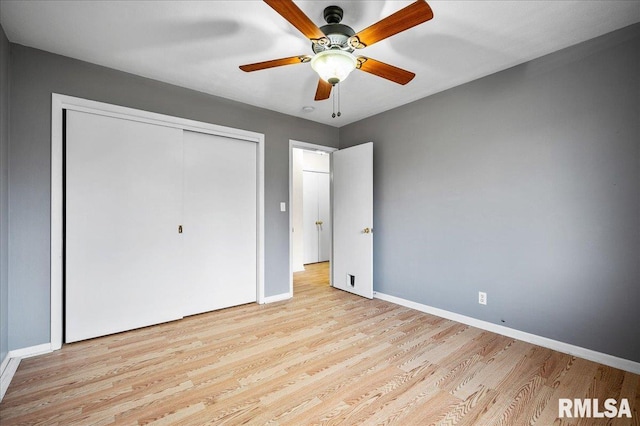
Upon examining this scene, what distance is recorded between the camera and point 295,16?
57.3 inches

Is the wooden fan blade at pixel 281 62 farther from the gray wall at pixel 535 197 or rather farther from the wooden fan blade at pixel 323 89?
the gray wall at pixel 535 197

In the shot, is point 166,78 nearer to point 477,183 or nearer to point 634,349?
point 477,183

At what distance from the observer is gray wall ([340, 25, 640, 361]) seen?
208cm

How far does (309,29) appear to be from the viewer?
5.16ft

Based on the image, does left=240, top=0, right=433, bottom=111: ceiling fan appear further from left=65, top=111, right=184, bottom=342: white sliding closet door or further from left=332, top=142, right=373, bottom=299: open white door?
left=332, top=142, right=373, bottom=299: open white door

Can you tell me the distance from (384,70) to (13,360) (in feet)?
11.3

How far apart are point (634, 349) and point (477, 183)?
1640 mm

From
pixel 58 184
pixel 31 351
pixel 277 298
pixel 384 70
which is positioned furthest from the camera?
pixel 277 298

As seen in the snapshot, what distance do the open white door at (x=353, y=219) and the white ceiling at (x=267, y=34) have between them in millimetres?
1179

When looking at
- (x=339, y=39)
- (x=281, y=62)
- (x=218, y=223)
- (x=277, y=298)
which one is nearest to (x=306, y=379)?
(x=277, y=298)

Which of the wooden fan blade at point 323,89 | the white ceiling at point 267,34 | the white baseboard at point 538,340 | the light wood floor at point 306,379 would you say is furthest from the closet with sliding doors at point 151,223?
the white baseboard at point 538,340

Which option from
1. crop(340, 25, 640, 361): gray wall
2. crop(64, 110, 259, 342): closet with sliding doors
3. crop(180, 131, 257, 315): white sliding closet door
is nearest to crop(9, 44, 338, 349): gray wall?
crop(64, 110, 259, 342): closet with sliding doors

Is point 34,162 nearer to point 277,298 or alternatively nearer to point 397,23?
point 277,298

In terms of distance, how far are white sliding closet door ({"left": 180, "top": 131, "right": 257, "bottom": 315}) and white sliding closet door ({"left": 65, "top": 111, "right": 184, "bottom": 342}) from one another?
0.14m
